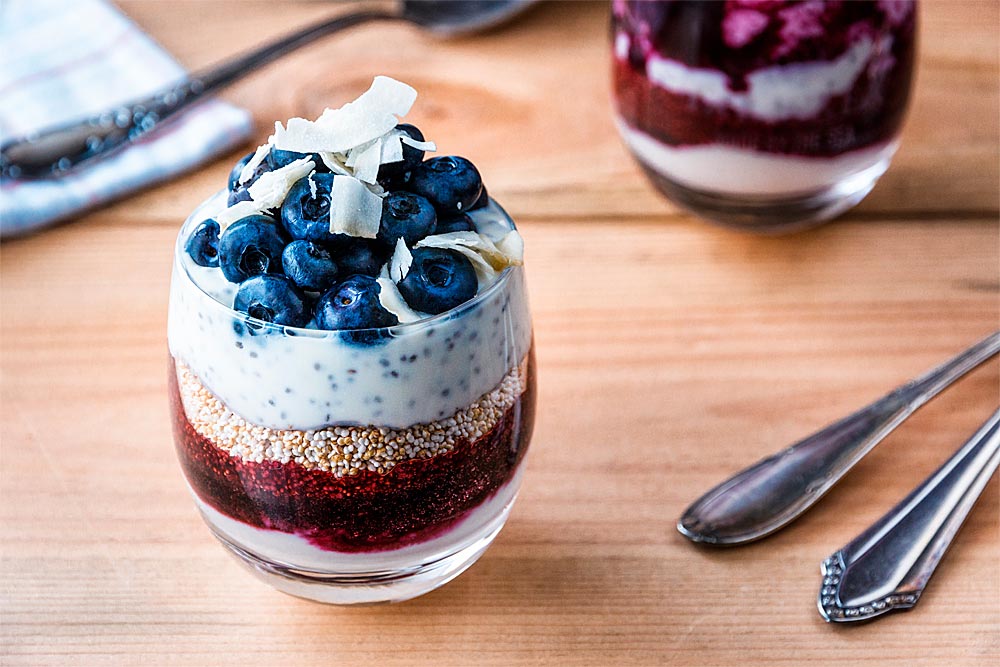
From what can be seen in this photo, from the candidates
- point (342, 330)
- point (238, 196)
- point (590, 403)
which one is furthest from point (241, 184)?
point (590, 403)

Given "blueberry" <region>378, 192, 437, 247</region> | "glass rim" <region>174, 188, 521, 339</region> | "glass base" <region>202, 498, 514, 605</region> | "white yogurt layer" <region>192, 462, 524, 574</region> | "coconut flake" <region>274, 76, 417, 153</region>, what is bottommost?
"glass base" <region>202, 498, 514, 605</region>

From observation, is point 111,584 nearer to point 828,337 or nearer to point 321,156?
point 321,156

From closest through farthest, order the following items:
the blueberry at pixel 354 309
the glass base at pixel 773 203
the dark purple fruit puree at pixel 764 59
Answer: the blueberry at pixel 354 309
the dark purple fruit puree at pixel 764 59
the glass base at pixel 773 203

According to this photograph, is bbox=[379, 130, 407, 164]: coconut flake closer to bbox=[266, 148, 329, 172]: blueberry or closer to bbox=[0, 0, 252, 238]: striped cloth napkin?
bbox=[266, 148, 329, 172]: blueberry

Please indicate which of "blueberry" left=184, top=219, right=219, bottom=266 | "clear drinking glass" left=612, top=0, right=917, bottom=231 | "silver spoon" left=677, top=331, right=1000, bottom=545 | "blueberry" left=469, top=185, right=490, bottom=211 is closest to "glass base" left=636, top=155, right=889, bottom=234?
"clear drinking glass" left=612, top=0, right=917, bottom=231

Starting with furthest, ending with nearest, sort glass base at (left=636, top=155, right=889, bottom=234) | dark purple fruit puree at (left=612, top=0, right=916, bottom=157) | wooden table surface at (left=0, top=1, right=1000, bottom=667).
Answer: glass base at (left=636, top=155, right=889, bottom=234), dark purple fruit puree at (left=612, top=0, right=916, bottom=157), wooden table surface at (left=0, top=1, right=1000, bottom=667)

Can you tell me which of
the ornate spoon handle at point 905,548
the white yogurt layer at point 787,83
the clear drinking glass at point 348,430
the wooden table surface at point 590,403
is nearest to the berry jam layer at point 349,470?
the clear drinking glass at point 348,430

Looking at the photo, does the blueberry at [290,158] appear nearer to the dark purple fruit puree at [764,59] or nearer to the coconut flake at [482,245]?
the coconut flake at [482,245]
